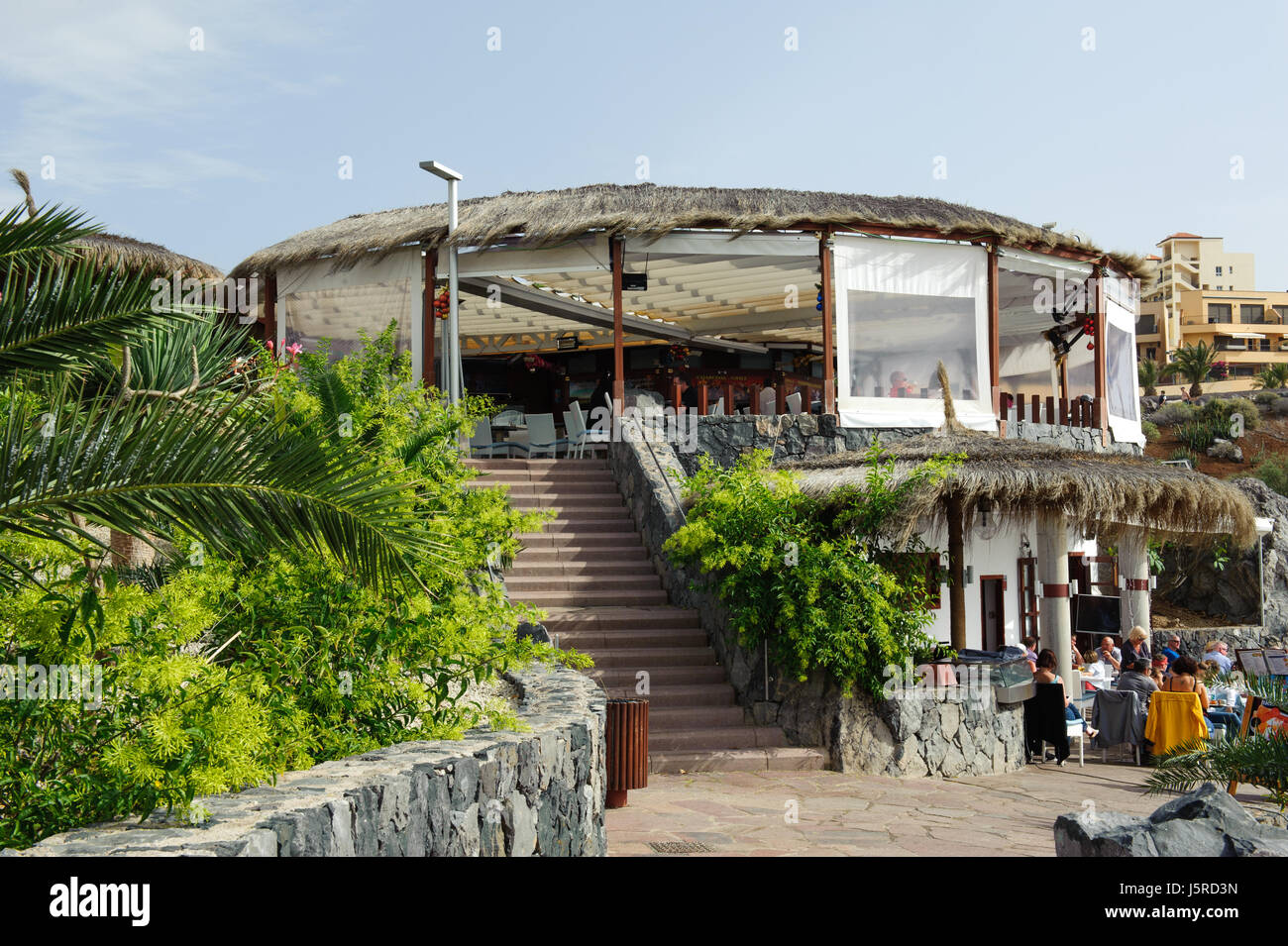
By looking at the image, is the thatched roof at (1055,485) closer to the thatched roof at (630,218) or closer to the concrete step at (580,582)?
the concrete step at (580,582)

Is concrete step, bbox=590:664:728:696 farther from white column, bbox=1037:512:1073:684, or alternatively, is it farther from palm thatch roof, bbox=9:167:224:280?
palm thatch roof, bbox=9:167:224:280

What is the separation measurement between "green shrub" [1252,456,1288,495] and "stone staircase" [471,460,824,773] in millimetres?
28271

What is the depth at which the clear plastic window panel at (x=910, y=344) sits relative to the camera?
1554 centimetres

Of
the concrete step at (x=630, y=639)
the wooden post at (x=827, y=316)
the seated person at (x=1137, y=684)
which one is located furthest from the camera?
the wooden post at (x=827, y=316)

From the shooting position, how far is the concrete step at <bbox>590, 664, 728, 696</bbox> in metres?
9.73

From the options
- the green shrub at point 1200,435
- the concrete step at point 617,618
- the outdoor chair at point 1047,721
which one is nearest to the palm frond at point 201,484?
the concrete step at point 617,618

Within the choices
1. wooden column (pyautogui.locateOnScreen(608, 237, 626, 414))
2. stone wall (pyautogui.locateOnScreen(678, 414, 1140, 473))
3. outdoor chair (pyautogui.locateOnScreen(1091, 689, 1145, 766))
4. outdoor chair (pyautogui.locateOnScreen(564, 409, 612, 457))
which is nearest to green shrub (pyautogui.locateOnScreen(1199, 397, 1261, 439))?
stone wall (pyautogui.locateOnScreen(678, 414, 1140, 473))

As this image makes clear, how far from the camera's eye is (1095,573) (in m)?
24.8

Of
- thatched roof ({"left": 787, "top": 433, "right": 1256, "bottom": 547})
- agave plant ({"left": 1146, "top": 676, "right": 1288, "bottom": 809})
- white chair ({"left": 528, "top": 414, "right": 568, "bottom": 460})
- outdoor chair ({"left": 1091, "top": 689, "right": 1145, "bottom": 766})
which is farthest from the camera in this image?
white chair ({"left": 528, "top": 414, "right": 568, "bottom": 460})

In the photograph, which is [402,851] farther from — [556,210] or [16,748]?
[556,210]

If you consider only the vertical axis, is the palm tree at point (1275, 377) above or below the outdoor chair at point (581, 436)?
above

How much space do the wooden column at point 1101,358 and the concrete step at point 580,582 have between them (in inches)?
352
